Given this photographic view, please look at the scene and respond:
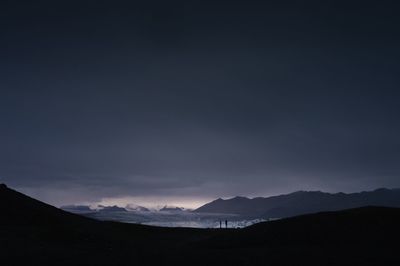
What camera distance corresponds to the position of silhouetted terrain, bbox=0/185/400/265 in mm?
29953

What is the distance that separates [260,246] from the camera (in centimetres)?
3909

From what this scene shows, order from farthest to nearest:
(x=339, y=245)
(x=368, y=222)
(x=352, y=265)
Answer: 1. (x=368, y=222)
2. (x=339, y=245)
3. (x=352, y=265)

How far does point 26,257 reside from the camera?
31.4m

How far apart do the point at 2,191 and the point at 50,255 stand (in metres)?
61.7

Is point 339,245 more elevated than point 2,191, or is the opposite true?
point 2,191

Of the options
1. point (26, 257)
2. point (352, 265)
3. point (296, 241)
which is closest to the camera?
point (352, 265)

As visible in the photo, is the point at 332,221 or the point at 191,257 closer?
the point at 191,257

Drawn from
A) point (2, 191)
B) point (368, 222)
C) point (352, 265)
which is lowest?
point (352, 265)

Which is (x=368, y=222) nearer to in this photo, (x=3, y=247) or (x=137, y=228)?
(x=3, y=247)

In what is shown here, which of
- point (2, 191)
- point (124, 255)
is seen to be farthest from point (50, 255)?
point (2, 191)

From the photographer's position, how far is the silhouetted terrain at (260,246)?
98.3ft

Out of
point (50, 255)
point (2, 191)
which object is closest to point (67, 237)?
point (50, 255)

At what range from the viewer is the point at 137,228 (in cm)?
7538

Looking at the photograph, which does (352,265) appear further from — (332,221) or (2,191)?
(2,191)
